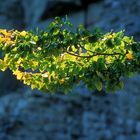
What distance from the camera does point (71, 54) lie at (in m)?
5.96

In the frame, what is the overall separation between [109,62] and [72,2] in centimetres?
1228

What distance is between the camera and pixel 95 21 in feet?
56.2

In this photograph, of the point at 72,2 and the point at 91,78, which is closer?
the point at 91,78

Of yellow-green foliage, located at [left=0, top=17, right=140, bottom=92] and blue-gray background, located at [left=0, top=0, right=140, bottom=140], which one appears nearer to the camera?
yellow-green foliage, located at [left=0, top=17, right=140, bottom=92]

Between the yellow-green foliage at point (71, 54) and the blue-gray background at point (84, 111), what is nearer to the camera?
the yellow-green foliage at point (71, 54)

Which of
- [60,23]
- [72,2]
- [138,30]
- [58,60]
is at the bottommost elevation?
[58,60]

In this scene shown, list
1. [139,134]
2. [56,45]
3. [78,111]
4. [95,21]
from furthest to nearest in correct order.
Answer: [95,21]
[78,111]
[139,134]
[56,45]

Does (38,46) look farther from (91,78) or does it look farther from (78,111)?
(78,111)

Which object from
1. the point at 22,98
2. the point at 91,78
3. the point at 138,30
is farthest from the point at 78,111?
the point at 91,78

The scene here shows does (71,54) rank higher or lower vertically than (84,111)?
higher

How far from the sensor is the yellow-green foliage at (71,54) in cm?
580

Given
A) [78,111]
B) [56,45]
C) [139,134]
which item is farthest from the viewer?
[78,111]

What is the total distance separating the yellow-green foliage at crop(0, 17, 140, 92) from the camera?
5.80 m

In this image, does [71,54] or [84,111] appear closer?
[71,54]
